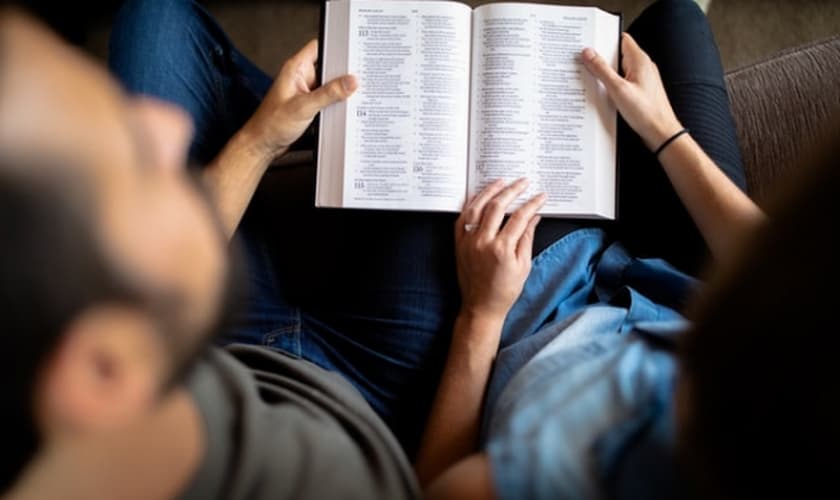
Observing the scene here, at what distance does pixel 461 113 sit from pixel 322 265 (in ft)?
0.83

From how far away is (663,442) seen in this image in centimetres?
48

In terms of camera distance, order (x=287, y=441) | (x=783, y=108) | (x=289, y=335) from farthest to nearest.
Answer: (x=783, y=108)
(x=289, y=335)
(x=287, y=441)

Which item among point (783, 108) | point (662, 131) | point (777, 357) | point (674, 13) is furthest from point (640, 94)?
point (777, 357)

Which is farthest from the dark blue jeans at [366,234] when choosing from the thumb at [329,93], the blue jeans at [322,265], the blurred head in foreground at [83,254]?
the blurred head in foreground at [83,254]

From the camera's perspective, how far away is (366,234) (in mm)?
862

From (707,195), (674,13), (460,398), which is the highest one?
(674,13)

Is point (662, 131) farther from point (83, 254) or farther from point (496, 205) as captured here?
point (83, 254)

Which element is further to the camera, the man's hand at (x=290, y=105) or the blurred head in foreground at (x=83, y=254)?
the man's hand at (x=290, y=105)

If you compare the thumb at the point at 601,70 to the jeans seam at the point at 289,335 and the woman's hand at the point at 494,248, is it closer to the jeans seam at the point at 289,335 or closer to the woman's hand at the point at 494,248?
the woman's hand at the point at 494,248

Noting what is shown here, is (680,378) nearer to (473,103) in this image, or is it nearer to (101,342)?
(101,342)

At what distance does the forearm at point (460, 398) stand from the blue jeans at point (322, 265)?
2.3 inches

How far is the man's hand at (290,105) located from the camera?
80 cm

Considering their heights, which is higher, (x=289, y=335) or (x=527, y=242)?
(x=527, y=242)

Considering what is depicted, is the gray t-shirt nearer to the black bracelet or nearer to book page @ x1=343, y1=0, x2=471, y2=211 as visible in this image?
book page @ x1=343, y1=0, x2=471, y2=211
